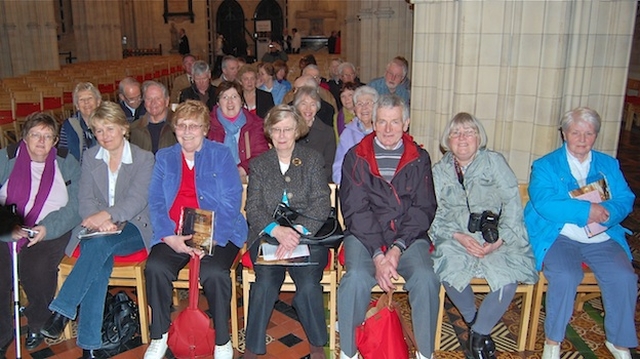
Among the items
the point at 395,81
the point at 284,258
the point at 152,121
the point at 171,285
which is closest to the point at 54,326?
the point at 171,285

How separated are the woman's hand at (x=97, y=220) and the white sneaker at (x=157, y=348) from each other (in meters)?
0.87

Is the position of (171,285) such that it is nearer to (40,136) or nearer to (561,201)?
(40,136)

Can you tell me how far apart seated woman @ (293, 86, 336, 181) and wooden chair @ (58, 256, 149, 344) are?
1896 mm

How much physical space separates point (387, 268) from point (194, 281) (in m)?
1.27

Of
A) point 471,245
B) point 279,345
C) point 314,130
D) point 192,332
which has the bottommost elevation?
point 279,345

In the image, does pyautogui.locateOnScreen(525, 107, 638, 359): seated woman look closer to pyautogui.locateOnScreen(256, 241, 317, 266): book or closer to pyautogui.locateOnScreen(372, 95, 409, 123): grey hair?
pyautogui.locateOnScreen(372, 95, 409, 123): grey hair

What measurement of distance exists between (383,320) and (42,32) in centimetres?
1832

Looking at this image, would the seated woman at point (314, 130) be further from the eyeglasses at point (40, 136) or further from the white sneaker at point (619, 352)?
the white sneaker at point (619, 352)

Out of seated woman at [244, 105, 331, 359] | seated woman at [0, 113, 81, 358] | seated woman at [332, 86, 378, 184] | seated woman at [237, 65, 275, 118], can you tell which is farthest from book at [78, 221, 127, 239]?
seated woman at [237, 65, 275, 118]

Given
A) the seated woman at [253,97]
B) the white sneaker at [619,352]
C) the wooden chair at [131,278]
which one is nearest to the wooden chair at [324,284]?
the wooden chair at [131,278]

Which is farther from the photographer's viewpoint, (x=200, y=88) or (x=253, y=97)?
(x=200, y=88)

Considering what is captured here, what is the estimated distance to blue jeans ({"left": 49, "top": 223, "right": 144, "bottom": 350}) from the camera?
367 centimetres

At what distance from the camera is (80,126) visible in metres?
5.00

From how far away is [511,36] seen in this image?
4539 millimetres
